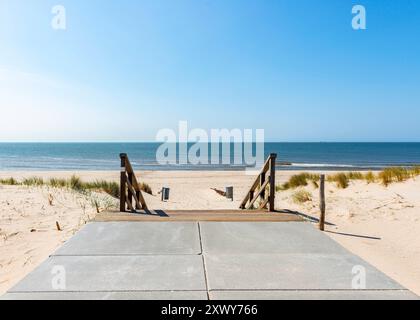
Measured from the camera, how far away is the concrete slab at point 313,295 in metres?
3.10

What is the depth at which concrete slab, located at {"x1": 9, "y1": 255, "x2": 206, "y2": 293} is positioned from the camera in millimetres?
3279

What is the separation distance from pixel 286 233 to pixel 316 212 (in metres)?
3.99

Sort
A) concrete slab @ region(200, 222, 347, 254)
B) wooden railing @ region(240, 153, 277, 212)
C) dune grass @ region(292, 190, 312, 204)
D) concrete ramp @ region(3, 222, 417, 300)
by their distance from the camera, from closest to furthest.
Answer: concrete ramp @ region(3, 222, 417, 300) → concrete slab @ region(200, 222, 347, 254) → wooden railing @ region(240, 153, 277, 212) → dune grass @ region(292, 190, 312, 204)

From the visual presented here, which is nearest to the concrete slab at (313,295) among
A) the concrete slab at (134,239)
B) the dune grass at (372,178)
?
the concrete slab at (134,239)

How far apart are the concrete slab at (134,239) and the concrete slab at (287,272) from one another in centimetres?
72

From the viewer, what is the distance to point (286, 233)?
552cm

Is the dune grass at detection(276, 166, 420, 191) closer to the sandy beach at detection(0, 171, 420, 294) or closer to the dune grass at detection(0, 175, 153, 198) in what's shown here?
the sandy beach at detection(0, 171, 420, 294)

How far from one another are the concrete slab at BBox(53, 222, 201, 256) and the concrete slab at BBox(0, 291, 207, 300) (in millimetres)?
1184

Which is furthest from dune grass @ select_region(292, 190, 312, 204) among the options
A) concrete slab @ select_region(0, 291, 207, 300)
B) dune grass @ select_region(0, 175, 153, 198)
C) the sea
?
concrete slab @ select_region(0, 291, 207, 300)

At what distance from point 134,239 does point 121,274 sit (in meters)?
1.46

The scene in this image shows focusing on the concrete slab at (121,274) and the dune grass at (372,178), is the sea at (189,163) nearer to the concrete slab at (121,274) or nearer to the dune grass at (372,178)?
the dune grass at (372,178)

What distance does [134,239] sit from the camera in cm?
505
